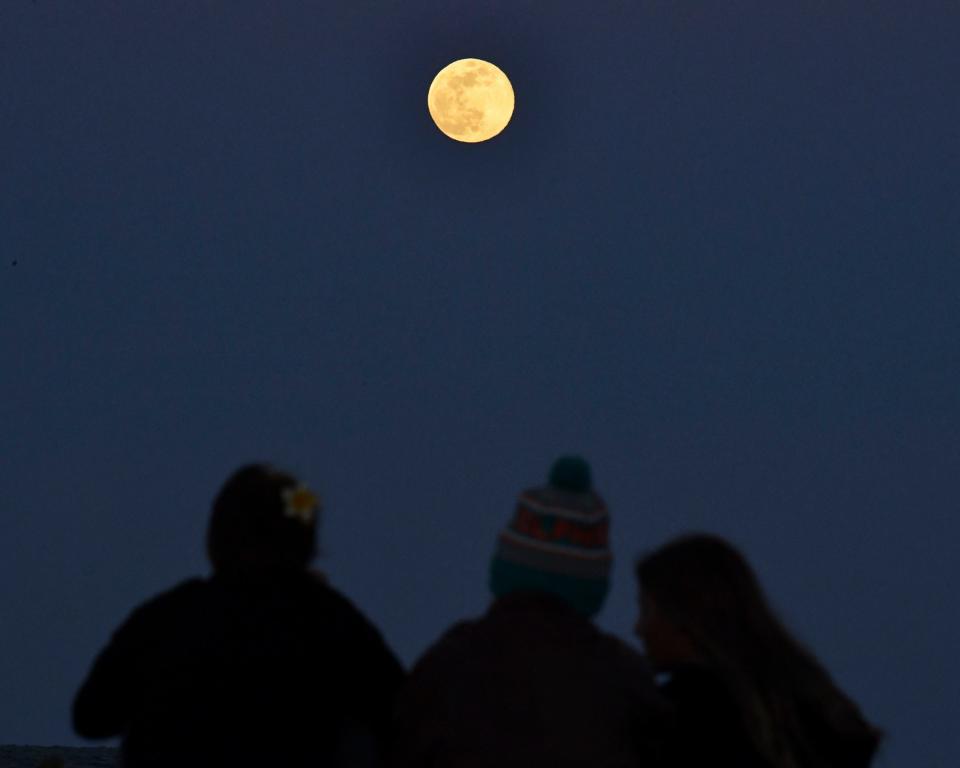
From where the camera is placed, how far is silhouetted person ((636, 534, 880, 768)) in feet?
15.1

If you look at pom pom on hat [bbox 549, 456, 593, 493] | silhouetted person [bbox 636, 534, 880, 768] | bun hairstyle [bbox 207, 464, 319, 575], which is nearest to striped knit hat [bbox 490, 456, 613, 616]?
pom pom on hat [bbox 549, 456, 593, 493]

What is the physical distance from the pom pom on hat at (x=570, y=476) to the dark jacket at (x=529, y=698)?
15.6 inches

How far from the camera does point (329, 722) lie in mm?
5023

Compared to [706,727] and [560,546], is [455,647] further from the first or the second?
[706,727]

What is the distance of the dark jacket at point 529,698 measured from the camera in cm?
496

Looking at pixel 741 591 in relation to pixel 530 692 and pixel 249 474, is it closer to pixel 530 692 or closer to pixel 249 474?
pixel 530 692

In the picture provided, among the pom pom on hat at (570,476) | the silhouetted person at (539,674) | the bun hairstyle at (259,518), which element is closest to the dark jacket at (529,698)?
the silhouetted person at (539,674)

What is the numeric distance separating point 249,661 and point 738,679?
1516mm

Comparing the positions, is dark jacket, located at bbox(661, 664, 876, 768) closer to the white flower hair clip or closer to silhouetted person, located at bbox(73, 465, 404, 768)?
silhouetted person, located at bbox(73, 465, 404, 768)

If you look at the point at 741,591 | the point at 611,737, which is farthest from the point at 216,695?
the point at 741,591

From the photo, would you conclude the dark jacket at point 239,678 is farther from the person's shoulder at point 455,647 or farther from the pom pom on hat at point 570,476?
the pom pom on hat at point 570,476

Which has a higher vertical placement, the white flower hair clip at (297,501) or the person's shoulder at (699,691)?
the white flower hair clip at (297,501)

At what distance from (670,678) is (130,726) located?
1.73m

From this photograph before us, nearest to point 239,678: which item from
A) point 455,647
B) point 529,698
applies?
point 455,647
